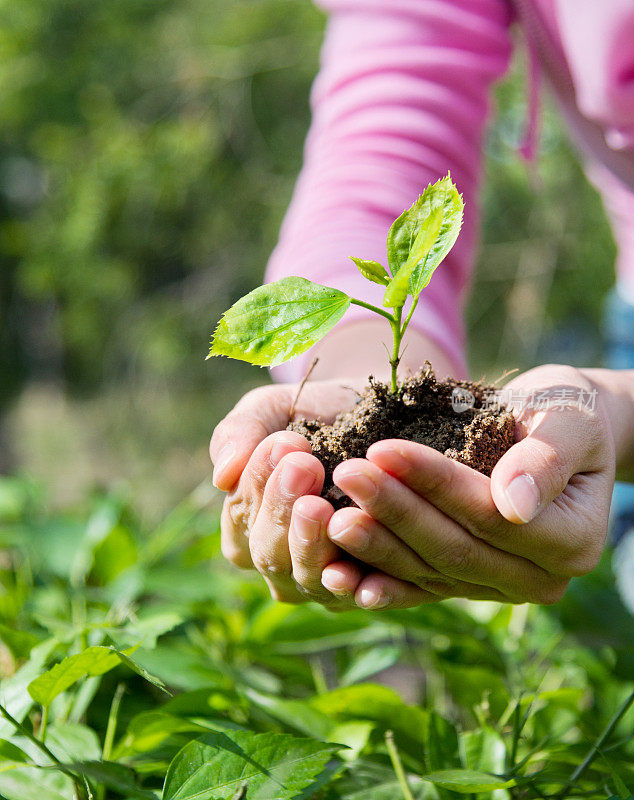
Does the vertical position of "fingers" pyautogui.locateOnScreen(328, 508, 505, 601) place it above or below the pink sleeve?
below

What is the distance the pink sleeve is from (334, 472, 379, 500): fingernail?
52 cm

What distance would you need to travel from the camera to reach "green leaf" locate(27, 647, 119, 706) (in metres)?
0.49

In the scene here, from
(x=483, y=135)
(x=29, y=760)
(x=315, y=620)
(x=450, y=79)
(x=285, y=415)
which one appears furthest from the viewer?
(x=483, y=135)

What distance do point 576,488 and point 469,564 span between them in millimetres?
110

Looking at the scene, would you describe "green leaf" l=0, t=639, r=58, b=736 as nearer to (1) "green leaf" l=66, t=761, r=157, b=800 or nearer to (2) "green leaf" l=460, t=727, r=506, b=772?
(1) "green leaf" l=66, t=761, r=157, b=800

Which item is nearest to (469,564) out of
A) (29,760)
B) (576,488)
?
(576,488)

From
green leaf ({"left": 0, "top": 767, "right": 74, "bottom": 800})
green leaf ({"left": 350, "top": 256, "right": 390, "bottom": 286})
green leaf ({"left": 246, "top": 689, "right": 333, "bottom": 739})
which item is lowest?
Answer: green leaf ({"left": 0, "top": 767, "right": 74, "bottom": 800})

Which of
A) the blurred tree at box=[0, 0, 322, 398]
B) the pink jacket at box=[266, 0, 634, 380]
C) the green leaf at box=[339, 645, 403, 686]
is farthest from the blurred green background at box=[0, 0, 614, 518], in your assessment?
the green leaf at box=[339, 645, 403, 686]

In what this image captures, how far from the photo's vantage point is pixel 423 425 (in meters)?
0.60

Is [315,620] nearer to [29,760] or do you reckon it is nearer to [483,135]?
[29,760]

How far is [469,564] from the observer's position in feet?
1.76

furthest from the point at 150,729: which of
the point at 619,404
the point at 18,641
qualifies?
the point at 619,404

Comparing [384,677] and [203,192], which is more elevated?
[203,192]

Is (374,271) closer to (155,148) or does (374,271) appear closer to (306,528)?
(306,528)
